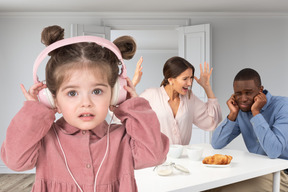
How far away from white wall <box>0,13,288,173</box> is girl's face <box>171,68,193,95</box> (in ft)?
11.3

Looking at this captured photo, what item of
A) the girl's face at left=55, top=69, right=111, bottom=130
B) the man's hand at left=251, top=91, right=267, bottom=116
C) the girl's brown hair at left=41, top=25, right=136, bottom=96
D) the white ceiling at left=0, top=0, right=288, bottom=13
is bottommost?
the man's hand at left=251, top=91, right=267, bottom=116

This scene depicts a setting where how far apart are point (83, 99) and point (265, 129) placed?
5.88 ft

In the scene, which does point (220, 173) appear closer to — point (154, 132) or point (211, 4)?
point (154, 132)

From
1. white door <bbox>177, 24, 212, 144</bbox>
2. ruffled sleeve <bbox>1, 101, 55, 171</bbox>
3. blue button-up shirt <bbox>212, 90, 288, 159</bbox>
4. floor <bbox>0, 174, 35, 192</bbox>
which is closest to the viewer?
ruffled sleeve <bbox>1, 101, 55, 171</bbox>

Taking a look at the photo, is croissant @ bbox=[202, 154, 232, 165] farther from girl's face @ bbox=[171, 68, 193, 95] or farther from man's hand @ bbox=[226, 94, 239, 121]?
girl's face @ bbox=[171, 68, 193, 95]

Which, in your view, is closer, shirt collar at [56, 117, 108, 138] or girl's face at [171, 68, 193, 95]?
shirt collar at [56, 117, 108, 138]

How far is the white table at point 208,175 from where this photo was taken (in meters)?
1.70

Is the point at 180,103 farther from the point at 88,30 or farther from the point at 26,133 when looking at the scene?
the point at 88,30

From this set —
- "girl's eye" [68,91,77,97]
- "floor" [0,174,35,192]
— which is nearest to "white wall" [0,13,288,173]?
"floor" [0,174,35,192]

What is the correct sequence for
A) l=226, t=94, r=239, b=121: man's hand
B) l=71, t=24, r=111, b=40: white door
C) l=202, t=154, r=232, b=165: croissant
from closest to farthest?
l=202, t=154, r=232, b=165: croissant → l=226, t=94, r=239, b=121: man's hand → l=71, t=24, r=111, b=40: white door

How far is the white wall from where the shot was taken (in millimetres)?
5996

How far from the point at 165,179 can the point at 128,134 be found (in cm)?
84

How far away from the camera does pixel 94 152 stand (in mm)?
999

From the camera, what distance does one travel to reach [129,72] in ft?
47.6
